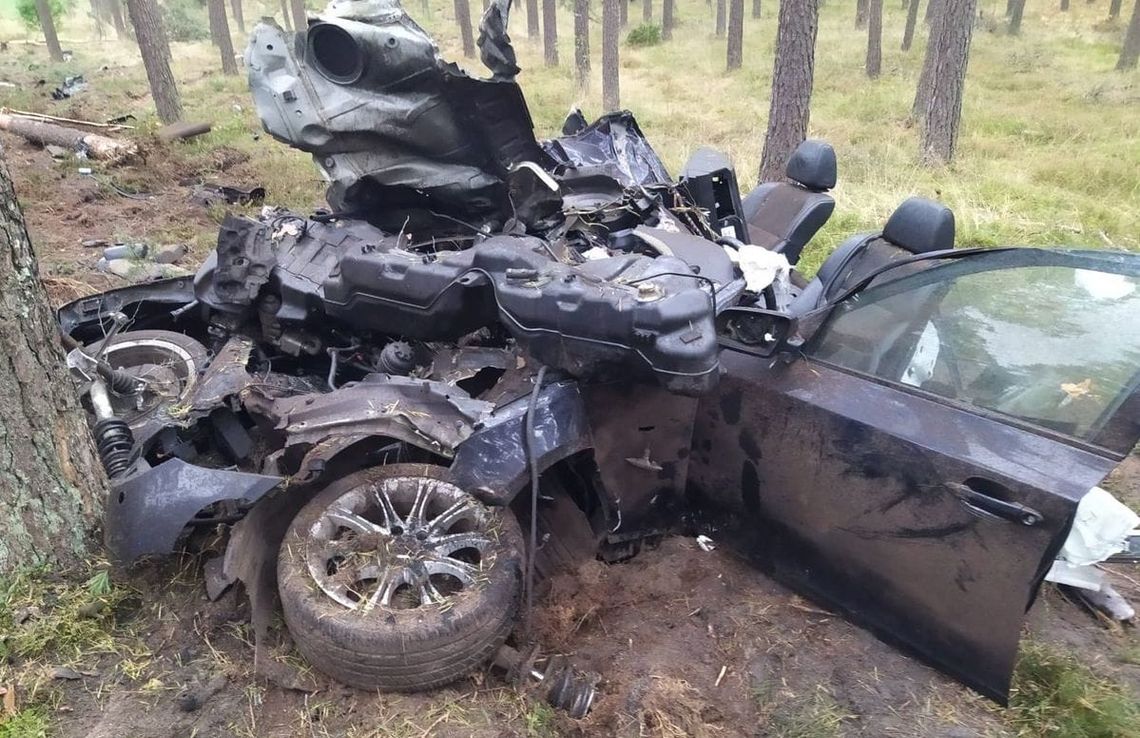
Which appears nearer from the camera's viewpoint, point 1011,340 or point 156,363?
point 1011,340

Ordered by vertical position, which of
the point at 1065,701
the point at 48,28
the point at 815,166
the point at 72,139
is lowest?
the point at 1065,701

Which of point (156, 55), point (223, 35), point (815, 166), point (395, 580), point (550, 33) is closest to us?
point (395, 580)

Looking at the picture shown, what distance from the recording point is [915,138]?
37.3 ft

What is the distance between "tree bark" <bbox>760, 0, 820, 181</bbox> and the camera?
8164 millimetres

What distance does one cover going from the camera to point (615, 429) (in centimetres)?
300

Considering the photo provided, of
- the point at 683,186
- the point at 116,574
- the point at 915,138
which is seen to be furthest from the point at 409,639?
the point at 915,138

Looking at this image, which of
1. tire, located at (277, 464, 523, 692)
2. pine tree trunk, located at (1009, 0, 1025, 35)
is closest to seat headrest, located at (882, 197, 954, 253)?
tire, located at (277, 464, 523, 692)

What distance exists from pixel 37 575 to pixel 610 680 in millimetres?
2193

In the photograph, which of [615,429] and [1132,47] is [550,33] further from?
[615,429]

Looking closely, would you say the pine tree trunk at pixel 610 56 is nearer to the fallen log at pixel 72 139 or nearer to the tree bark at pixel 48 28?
the fallen log at pixel 72 139

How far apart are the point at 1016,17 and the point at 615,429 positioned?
25.8m

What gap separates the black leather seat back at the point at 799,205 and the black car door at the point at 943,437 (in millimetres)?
1947

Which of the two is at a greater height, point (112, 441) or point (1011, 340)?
point (1011, 340)

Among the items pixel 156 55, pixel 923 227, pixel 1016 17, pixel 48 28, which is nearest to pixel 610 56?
pixel 156 55
